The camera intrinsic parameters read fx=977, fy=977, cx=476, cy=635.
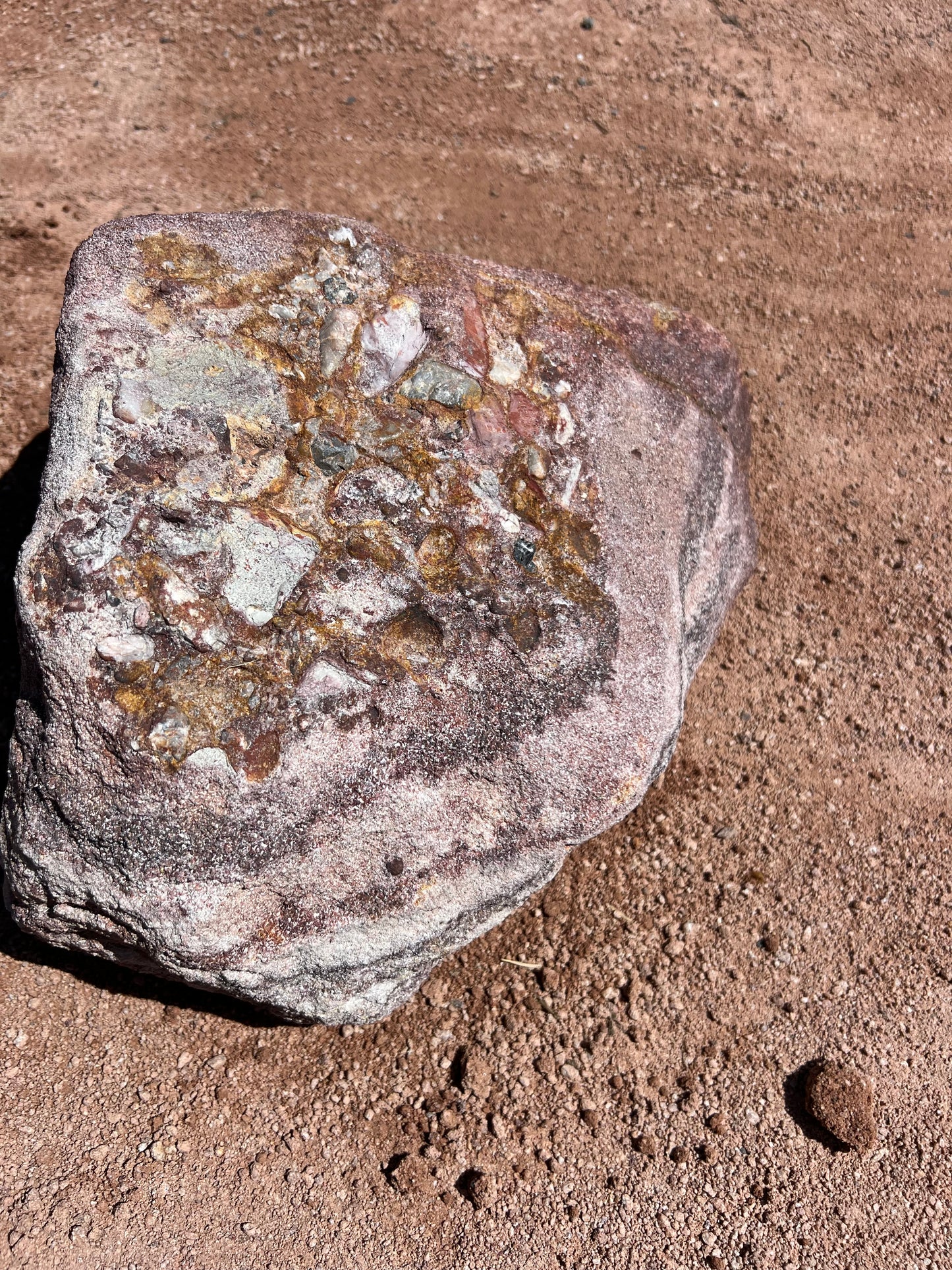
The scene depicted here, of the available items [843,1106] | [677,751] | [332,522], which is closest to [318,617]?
[332,522]

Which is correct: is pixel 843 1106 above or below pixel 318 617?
below

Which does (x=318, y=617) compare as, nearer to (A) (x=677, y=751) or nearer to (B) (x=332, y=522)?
(B) (x=332, y=522)

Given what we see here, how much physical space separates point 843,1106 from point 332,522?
8.07 ft

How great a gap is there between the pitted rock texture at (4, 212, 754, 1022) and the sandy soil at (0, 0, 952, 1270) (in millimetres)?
657

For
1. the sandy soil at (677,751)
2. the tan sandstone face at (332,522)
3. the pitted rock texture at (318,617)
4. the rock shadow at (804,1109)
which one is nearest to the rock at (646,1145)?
the sandy soil at (677,751)

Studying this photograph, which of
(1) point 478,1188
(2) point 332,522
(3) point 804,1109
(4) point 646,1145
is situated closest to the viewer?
(2) point 332,522

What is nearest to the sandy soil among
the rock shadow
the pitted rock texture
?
the rock shadow

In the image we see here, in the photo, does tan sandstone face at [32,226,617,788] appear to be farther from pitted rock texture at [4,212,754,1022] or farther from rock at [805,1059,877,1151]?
rock at [805,1059,877,1151]

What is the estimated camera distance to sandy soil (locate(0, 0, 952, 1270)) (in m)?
3.06

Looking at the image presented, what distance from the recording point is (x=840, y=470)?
172 inches

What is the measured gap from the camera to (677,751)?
385 cm

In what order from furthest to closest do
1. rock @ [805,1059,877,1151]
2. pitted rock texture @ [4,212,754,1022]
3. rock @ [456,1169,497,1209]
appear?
rock @ [805,1059,877,1151], rock @ [456,1169,497,1209], pitted rock texture @ [4,212,754,1022]

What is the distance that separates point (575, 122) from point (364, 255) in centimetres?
248

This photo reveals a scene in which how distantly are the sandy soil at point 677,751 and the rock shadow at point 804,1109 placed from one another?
0.04ft
